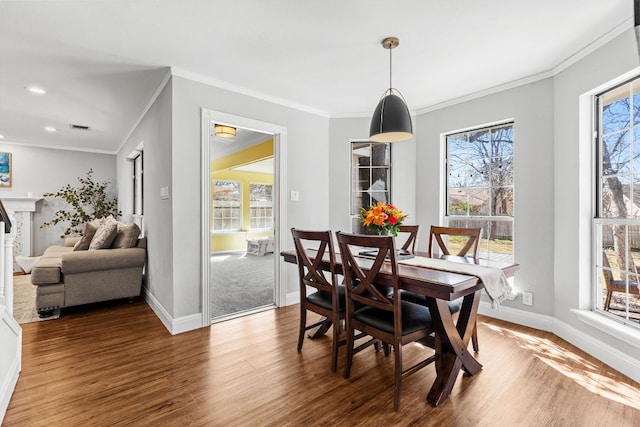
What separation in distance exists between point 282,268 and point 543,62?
331 centimetres

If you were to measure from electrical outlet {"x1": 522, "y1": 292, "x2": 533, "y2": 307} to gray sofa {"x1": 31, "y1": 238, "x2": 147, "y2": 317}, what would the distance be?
432 centimetres

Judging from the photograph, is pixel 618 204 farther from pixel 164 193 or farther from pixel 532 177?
pixel 164 193

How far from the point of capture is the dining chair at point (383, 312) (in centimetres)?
176

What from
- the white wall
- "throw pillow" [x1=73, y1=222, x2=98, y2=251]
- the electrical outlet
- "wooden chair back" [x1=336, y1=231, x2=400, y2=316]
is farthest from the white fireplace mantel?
the electrical outlet

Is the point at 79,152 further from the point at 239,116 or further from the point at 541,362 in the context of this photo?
the point at 541,362

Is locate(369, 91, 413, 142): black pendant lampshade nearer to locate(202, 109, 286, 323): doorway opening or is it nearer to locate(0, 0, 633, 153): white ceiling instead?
locate(0, 0, 633, 153): white ceiling

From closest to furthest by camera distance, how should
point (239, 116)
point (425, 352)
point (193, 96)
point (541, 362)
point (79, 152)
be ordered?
point (541, 362)
point (425, 352)
point (193, 96)
point (239, 116)
point (79, 152)

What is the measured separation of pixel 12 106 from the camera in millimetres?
3773

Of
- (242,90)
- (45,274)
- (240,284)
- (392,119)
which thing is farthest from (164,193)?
(392,119)

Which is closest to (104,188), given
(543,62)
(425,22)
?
(425,22)

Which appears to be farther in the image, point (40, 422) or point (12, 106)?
point (12, 106)

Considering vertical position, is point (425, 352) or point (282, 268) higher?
point (282, 268)

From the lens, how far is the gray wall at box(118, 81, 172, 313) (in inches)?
116

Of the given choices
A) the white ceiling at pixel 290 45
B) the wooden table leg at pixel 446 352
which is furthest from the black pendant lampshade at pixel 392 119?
the wooden table leg at pixel 446 352
